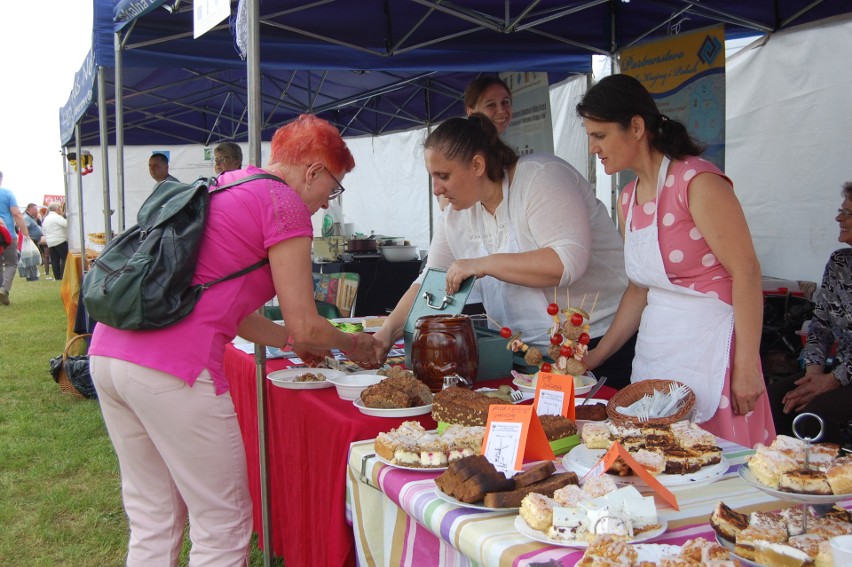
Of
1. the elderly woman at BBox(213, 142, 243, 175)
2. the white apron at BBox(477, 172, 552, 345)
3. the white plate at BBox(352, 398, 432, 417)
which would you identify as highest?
the elderly woman at BBox(213, 142, 243, 175)

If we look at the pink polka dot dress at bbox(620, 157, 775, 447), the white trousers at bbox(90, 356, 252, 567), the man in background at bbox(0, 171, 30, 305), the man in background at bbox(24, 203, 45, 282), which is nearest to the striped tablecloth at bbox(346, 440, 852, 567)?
the white trousers at bbox(90, 356, 252, 567)

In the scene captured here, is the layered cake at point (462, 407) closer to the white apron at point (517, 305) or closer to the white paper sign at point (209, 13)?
the white apron at point (517, 305)

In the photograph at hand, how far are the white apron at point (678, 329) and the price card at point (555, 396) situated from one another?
0.43 meters

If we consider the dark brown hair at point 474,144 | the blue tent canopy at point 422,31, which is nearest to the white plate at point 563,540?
the dark brown hair at point 474,144

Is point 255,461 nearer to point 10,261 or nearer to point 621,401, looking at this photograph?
point 621,401

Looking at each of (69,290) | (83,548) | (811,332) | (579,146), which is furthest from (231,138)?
(811,332)

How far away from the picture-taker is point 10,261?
37.7 ft

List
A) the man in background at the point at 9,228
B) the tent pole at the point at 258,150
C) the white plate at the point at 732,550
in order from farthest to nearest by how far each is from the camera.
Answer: the man in background at the point at 9,228 → the tent pole at the point at 258,150 → the white plate at the point at 732,550

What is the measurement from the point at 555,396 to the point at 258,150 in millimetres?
1238

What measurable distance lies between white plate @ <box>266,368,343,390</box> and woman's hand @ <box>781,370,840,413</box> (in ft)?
7.15

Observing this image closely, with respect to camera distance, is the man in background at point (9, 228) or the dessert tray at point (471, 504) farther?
the man in background at point (9, 228)

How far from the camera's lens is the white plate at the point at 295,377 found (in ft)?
7.27

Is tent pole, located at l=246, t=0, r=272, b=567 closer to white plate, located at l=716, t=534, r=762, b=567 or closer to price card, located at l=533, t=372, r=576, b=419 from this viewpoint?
price card, located at l=533, t=372, r=576, b=419

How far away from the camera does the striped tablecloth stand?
1100mm
